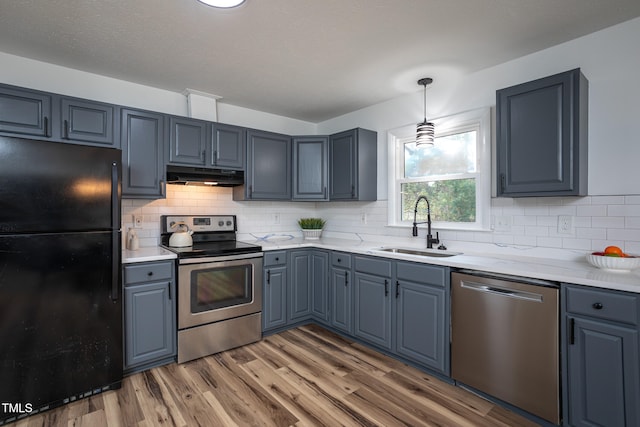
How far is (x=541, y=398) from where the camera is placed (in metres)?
1.86

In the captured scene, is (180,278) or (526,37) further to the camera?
(180,278)

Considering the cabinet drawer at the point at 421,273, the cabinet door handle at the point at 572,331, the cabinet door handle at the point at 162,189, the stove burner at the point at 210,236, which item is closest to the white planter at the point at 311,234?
the stove burner at the point at 210,236

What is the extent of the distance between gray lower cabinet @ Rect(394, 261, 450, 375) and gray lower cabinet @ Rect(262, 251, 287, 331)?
3.82 feet

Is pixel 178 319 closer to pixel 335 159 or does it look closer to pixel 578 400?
pixel 335 159

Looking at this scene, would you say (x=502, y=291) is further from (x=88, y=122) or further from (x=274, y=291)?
(x=88, y=122)

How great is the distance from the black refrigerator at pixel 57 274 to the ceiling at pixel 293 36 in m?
0.82

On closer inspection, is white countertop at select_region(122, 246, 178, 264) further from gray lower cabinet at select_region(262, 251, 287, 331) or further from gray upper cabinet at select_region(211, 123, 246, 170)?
gray upper cabinet at select_region(211, 123, 246, 170)

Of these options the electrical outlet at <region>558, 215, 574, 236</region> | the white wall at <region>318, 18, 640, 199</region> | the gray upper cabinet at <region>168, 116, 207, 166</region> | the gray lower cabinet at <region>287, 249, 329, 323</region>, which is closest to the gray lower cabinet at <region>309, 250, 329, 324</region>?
the gray lower cabinet at <region>287, 249, 329, 323</region>

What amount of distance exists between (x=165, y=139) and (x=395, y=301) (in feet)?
8.00

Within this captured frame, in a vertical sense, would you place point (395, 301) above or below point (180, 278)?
below

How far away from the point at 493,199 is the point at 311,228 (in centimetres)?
205

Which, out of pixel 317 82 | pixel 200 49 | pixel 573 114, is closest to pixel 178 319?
pixel 200 49

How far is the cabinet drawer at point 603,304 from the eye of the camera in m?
1.57

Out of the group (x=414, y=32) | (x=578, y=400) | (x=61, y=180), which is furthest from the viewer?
(x=414, y=32)
